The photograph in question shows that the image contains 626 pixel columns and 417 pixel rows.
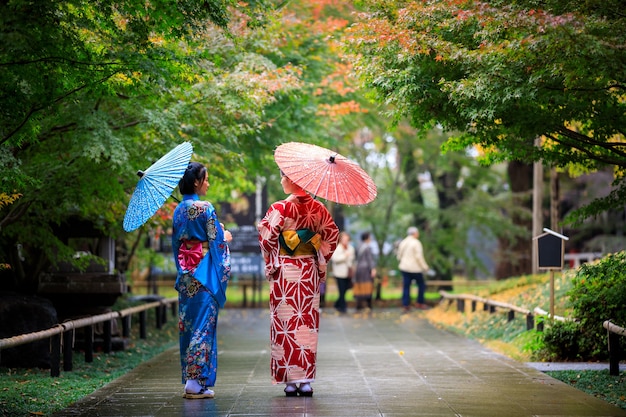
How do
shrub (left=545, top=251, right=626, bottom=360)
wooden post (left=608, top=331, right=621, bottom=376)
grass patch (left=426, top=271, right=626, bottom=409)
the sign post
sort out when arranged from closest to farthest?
grass patch (left=426, top=271, right=626, bottom=409)
wooden post (left=608, top=331, right=621, bottom=376)
shrub (left=545, top=251, right=626, bottom=360)
the sign post

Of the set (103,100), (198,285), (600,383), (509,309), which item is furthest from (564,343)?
(103,100)

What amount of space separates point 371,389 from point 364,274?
14.3 meters

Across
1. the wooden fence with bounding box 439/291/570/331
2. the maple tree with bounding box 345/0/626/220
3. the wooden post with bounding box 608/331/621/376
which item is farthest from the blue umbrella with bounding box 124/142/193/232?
the wooden fence with bounding box 439/291/570/331

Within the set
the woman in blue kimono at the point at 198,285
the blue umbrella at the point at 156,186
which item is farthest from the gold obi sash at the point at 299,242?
the blue umbrella at the point at 156,186

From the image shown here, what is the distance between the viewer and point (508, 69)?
7.80m

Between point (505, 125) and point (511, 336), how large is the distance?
5.21m

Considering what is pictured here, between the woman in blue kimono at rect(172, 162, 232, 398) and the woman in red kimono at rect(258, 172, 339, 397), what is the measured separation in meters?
0.46

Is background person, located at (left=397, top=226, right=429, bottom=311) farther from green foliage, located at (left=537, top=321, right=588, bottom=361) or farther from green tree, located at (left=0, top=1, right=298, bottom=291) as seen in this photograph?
green foliage, located at (left=537, top=321, right=588, bottom=361)

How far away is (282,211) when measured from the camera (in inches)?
307

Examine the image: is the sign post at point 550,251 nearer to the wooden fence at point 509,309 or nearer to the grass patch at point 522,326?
the wooden fence at point 509,309

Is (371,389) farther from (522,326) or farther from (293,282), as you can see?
(522,326)

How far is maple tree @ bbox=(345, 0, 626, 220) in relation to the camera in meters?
7.10

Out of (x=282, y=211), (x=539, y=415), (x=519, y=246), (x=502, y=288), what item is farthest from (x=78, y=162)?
(x=519, y=246)

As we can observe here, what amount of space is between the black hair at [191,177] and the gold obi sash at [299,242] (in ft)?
2.91
